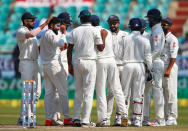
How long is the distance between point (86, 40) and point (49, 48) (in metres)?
0.92

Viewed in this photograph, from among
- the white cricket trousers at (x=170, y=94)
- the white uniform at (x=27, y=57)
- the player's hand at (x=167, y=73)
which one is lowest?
the white cricket trousers at (x=170, y=94)

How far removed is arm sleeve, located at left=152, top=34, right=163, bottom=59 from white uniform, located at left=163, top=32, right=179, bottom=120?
1.46 ft

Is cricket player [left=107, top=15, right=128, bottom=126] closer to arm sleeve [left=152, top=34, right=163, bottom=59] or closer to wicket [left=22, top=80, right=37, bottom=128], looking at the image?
arm sleeve [left=152, top=34, right=163, bottom=59]

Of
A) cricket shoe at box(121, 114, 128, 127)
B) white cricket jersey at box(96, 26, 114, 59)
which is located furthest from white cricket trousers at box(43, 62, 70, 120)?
cricket shoe at box(121, 114, 128, 127)

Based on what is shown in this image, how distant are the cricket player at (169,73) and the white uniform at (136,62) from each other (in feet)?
2.65

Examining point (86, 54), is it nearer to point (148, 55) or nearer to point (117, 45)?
point (148, 55)

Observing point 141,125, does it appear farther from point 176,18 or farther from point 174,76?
point 176,18

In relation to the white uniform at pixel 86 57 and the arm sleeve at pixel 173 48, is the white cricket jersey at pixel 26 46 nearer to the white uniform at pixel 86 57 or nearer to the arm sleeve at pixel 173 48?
the white uniform at pixel 86 57

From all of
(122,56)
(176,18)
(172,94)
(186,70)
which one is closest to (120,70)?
(122,56)

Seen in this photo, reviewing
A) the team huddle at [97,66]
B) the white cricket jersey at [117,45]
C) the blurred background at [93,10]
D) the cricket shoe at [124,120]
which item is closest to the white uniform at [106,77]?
the team huddle at [97,66]

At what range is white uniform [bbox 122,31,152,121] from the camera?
448 inches

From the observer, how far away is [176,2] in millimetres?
27922

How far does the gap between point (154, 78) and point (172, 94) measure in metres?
0.85

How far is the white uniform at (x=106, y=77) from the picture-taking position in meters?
11.1
